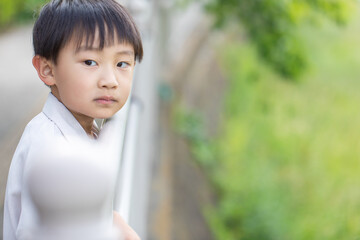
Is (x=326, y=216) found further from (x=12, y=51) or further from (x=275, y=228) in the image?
(x=12, y=51)

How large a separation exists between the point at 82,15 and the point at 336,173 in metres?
5.98

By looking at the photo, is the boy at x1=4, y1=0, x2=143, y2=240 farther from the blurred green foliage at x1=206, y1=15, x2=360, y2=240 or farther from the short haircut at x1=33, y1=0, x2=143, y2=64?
the blurred green foliage at x1=206, y1=15, x2=360, y2=240

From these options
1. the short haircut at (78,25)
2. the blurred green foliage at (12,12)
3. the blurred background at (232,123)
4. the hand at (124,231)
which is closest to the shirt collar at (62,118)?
the short haircut at (78,25)

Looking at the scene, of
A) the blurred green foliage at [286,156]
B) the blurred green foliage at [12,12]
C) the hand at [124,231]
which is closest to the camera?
the hand at [124,231]

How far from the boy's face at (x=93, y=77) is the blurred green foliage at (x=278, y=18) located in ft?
9.71

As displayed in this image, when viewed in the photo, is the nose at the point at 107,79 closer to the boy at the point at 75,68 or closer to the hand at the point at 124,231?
the boy at the point at 75,68

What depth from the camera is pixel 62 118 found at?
1.08m

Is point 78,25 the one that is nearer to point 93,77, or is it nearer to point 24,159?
point 93,77

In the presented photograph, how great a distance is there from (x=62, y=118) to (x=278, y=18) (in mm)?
3245

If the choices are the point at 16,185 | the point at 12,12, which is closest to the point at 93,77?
the point at 16,185

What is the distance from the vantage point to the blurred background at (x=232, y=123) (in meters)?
4.02

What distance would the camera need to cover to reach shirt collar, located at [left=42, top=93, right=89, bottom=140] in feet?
3.45

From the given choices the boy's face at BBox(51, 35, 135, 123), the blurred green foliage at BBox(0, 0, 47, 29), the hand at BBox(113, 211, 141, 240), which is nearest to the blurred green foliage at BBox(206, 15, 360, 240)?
the hand at BBox(113, 211, 141, 240)

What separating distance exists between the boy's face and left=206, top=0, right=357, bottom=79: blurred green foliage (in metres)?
2.96
